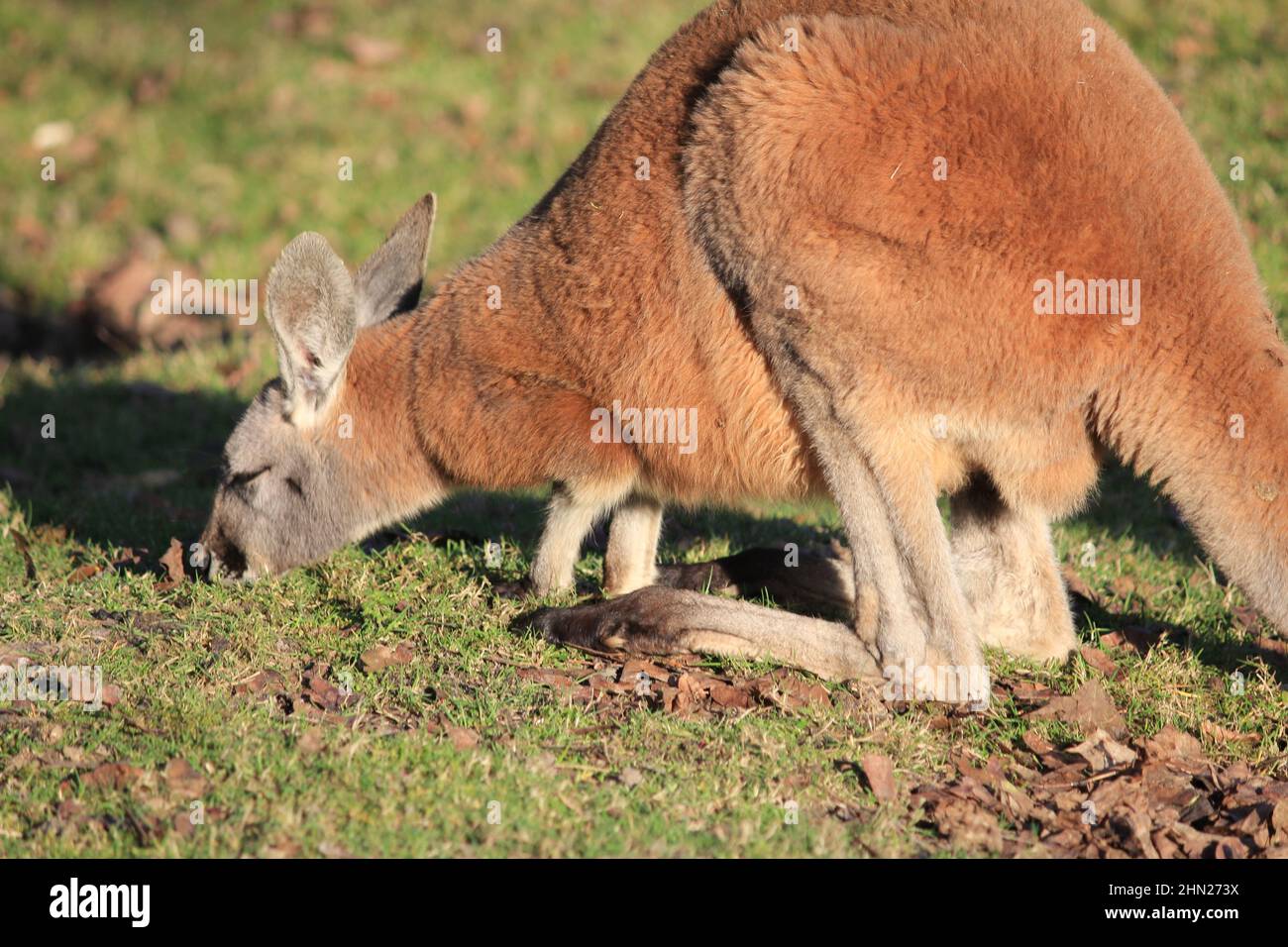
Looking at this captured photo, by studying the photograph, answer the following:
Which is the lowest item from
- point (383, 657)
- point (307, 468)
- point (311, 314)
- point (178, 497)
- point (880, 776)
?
point (880, 776)

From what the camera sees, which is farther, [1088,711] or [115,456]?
[115,456]

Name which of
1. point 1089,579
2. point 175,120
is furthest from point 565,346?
point 175,120

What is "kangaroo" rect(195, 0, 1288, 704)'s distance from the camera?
367cm

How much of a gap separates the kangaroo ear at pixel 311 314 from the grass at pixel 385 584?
709 millimetres

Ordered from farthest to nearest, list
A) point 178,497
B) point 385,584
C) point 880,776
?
point 178,497
point 385,584
point 880,776

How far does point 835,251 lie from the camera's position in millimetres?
3801

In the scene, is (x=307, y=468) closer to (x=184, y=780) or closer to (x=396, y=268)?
(x=396, y=268)

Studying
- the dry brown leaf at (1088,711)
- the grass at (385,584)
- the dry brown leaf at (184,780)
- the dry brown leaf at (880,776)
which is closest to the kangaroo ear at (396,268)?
the grass at (385,584)

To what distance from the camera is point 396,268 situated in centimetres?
487

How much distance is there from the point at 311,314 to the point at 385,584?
941 millimetres

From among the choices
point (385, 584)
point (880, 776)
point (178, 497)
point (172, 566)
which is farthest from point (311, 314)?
point (880, 776)

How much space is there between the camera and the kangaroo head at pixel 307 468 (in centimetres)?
464

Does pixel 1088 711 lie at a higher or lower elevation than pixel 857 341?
lower

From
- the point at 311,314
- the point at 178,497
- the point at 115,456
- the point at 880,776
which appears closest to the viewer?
the point at 880,776
